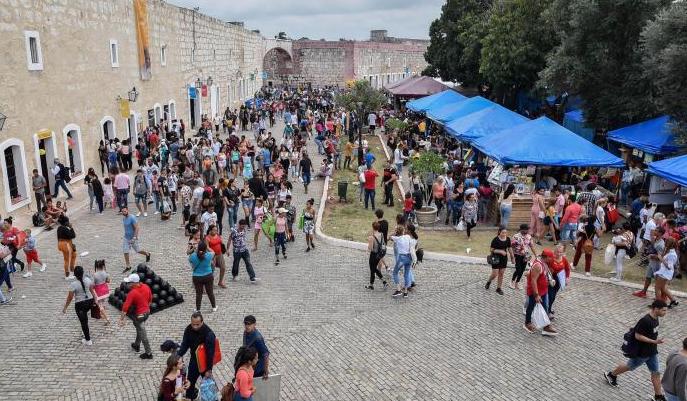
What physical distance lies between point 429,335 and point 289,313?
2.35 metres

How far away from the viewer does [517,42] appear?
2534 centimetres

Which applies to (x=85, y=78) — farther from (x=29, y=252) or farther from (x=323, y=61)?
(x=323, y=61)

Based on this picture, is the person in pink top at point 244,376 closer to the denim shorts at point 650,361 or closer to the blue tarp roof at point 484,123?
the denim shorts at point 650,361

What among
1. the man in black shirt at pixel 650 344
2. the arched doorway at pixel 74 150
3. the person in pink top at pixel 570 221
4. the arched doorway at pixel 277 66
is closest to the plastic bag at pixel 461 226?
the person in pink top at pixel 570 221

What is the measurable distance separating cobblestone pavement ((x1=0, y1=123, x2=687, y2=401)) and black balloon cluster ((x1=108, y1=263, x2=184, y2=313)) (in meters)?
0.13

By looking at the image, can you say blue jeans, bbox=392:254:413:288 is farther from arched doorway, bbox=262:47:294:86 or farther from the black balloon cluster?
arched doorway, bbox=262:47:294:86

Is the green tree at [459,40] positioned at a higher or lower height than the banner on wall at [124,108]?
higher

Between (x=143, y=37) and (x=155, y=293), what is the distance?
666 inches

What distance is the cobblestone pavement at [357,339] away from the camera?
7.32m

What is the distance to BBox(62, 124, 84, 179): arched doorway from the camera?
17438 mm

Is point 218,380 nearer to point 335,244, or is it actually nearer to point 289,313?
point 289,313

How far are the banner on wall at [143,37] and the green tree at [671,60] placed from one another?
18424mm

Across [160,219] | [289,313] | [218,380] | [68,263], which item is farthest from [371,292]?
[160,219]

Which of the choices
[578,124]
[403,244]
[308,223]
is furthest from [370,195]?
[578,124]
